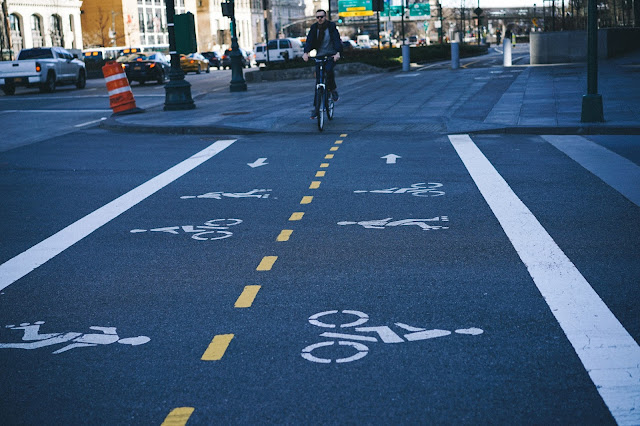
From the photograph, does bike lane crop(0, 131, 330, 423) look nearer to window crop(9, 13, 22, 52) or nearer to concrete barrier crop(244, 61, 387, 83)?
concrete barrier crop(244, 61, 387, 83)

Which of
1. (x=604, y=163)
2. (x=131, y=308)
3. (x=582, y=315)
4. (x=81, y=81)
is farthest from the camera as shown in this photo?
(x=81, y=81)

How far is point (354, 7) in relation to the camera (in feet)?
271

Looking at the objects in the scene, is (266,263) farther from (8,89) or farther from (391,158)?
(8,89)

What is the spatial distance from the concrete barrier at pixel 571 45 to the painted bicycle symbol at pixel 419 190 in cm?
2664

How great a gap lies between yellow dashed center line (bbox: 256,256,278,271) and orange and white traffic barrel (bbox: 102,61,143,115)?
554 inches

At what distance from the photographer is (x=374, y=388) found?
403 centimetres

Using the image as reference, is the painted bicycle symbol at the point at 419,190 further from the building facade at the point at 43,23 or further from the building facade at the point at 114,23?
the building facade at the point at 114,23

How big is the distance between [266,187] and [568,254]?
4.12 m

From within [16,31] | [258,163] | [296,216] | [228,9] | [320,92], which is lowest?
[296,216]

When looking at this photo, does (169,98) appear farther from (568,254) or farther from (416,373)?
(416,373)

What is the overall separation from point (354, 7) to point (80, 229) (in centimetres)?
7747

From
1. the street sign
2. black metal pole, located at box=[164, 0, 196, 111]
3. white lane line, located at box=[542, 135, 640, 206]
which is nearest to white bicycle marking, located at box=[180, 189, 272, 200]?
white lane line, located at box=[542, 135, 640, 206]

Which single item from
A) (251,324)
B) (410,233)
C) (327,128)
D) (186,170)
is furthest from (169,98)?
(251,324)

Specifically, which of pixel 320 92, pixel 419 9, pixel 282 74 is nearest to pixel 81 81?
pixel 282 74
